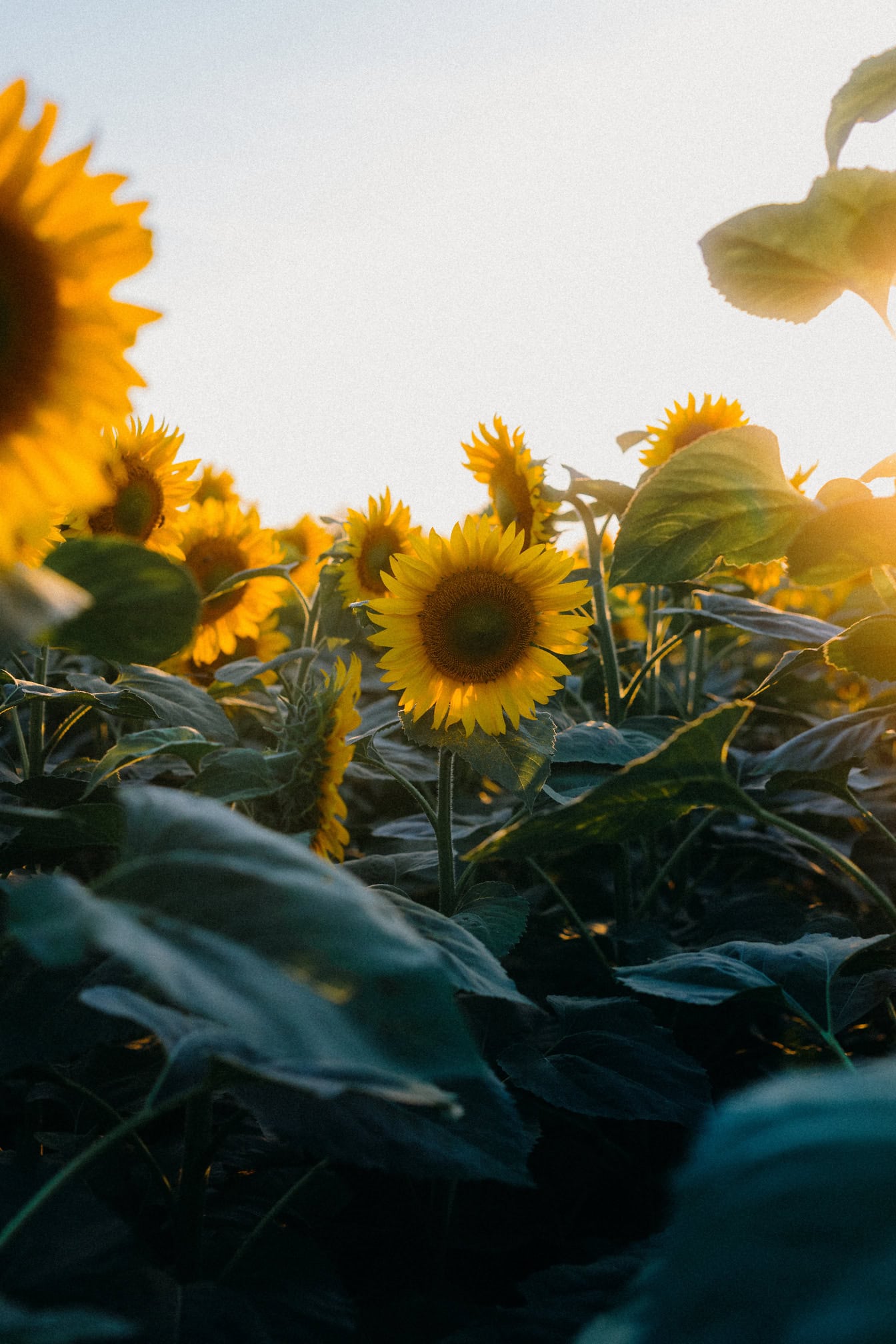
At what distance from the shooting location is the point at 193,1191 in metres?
0.57

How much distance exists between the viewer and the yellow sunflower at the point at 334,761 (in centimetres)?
79

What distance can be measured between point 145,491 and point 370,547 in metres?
0.31

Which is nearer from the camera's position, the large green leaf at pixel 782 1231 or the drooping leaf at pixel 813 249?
the large green leaf at pixel 782 1231

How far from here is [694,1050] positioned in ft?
3.27

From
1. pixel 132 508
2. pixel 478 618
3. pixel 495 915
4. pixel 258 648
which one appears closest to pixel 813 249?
pixel 478 618

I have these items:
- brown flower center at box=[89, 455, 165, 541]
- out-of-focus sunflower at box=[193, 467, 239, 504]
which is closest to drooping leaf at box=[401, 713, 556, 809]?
brown flower center at box=[89, 455, 165, 541]

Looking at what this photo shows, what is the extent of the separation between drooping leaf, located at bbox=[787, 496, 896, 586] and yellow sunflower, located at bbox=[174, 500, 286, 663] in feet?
3.10

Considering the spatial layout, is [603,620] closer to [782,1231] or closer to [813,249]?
[813,249]

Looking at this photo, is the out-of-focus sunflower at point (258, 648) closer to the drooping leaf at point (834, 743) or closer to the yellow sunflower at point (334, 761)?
the yellow sunflower at point (334, 761)

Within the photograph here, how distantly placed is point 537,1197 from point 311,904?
627 mm

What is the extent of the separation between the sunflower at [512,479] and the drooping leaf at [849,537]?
1.87 ft

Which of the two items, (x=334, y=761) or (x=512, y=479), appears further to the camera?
(x=512, y=479)

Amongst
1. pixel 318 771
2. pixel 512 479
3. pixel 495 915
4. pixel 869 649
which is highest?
pixel 512 479

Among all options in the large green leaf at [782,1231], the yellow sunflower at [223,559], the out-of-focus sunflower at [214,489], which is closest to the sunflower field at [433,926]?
the large green leaf at [782,1231]
